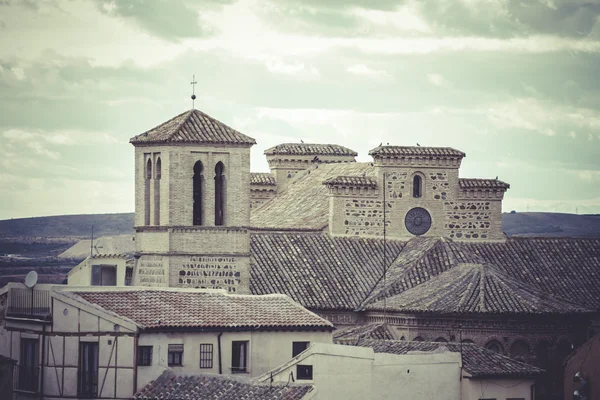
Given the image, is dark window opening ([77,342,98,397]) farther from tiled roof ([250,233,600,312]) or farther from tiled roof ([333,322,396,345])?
tiled roof ([250,233,600,312])

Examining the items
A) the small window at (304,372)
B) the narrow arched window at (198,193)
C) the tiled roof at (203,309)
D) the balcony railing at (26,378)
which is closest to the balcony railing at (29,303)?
the tiled roof at (203,309)

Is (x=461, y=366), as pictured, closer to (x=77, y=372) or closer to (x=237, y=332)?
(x=237, y=332)

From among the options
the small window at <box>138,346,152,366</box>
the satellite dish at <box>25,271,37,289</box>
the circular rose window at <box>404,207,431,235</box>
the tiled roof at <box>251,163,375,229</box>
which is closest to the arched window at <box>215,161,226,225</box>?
the tiled roof at <box>251,163,375,229</box>

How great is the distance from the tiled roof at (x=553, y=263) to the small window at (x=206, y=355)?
16.2 meters

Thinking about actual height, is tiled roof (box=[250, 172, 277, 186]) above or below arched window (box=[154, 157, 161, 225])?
above

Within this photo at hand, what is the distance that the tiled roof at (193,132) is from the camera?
66562mm

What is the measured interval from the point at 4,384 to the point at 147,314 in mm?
5041

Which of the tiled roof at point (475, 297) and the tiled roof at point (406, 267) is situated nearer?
the tiled roof at point (475, 297)

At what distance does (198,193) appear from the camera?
67.3m

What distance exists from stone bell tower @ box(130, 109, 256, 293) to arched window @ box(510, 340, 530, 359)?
963cm

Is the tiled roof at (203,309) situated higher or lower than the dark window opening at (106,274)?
lower

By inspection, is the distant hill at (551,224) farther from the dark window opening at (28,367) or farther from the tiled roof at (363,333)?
the dark window opening at (28,367)

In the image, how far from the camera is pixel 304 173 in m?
84.3

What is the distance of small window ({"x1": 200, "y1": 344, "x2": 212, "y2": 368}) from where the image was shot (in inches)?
2349
